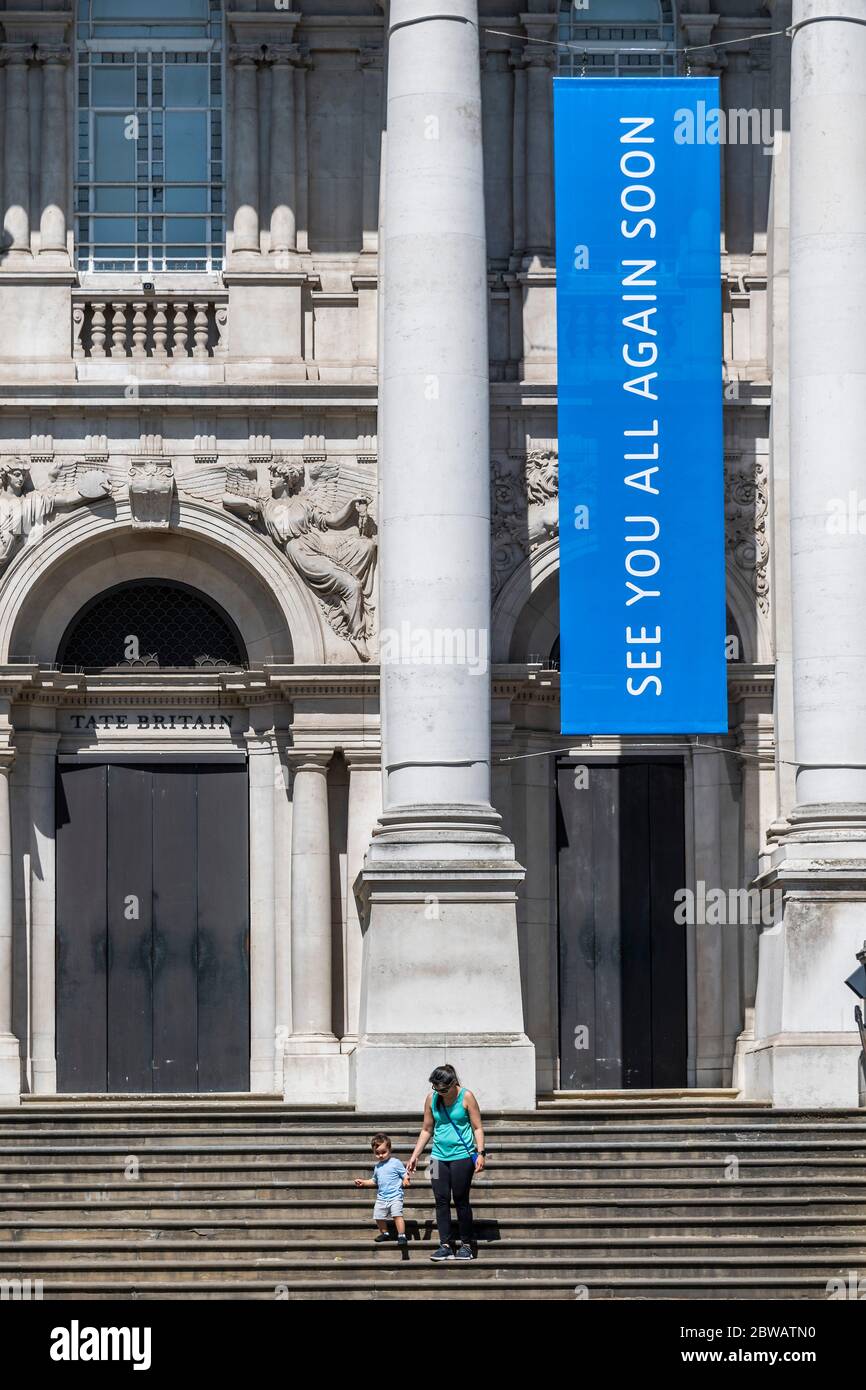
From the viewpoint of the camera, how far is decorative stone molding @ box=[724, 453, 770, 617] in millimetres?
33719

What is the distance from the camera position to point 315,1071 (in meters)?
32.7

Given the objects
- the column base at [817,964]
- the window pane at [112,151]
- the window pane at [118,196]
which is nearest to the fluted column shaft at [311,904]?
the column base at [817,964]

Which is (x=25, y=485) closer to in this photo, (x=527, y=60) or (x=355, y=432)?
(x=355, y=432)

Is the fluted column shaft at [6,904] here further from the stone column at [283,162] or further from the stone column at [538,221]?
the stone column at [538,221]

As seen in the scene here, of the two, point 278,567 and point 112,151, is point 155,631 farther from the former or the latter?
point 112,151

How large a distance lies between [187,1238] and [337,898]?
8.30 metres

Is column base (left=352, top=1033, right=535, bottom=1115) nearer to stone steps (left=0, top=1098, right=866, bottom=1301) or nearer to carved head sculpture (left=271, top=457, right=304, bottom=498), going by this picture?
stone steps (left=0, top=1098, right=866, bottom=1301)

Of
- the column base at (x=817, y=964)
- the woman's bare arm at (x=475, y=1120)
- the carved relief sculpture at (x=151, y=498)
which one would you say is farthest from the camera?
the carved relief sculpture at (x=151, y=498)

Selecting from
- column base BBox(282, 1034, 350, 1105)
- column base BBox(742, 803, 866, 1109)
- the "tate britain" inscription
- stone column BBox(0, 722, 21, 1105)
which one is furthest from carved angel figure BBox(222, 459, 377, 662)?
column base BBox(742, 803, 866, 1109)

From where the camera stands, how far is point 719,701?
30.9m

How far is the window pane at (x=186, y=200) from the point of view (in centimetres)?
3447

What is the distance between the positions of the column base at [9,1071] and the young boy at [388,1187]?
28.0 ft

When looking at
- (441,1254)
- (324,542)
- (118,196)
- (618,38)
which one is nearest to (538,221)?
(618,38)
